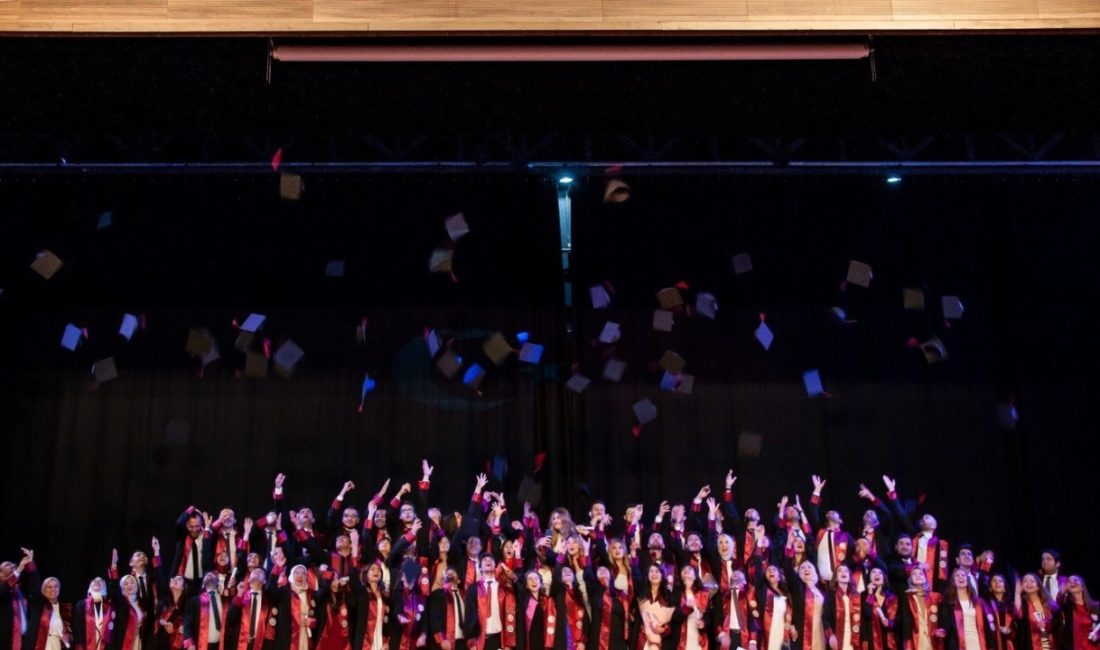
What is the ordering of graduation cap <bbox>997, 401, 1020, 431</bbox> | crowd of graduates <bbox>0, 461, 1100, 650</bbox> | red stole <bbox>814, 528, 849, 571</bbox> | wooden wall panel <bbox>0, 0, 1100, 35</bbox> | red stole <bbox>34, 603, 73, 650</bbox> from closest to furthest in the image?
wooden wall panel <bbox>0, 0, 1100, 35</bbox> → red stole <bbox>34, 603, 73, 650</bbox> → crowd of graduates <bbox>0, 461, 1100, 650</bbox> → red stole <bbox>814, 528, 849, 571</bbox> → graduation cap <bbox>997, 401, 1020, 431</bbox>

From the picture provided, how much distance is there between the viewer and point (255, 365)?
7184 mm

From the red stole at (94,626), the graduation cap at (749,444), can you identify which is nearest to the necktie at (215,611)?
the red stole at (94,626)

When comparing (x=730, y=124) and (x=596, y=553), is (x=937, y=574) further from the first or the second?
(x=730, y=124)

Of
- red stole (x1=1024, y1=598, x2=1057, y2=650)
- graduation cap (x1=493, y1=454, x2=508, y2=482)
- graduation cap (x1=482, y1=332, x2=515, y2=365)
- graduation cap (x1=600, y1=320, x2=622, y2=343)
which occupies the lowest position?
red stole (x1=1024, y1=598, x2=1057, y2=650)

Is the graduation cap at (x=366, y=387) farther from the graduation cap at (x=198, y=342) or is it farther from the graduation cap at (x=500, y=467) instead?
the graduation cap at (x=198, y=342)

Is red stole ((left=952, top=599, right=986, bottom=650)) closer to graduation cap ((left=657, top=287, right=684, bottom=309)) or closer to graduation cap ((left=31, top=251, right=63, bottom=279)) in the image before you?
graduation cap ((left=657, top=287, right=684, bottom=309))

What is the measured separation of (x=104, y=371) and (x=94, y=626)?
1918 mm

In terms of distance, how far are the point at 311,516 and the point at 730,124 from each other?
3510 millimetres

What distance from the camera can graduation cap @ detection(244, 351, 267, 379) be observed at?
7168 millimetres

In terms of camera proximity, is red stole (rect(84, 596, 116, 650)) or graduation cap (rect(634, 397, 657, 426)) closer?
red stole (rect(84, 596, 116, 650))

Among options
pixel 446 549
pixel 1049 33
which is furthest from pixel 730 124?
pixel 446 549

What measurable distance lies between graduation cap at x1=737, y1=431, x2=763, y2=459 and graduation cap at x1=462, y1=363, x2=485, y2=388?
185 centimetres

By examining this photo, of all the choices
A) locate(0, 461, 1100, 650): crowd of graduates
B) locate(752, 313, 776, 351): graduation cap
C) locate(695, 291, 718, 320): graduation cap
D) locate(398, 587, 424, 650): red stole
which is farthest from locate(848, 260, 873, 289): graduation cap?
locate(398, 587, 424, 650): red stole

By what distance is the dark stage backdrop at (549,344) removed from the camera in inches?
274
